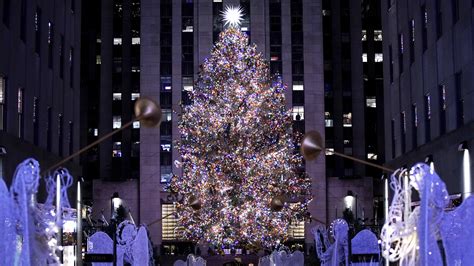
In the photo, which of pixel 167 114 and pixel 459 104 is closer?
pixel 459 104

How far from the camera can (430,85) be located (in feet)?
139

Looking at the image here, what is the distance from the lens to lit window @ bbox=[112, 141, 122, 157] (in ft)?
275

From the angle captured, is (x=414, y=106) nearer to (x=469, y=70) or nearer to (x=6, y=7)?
(x=469, y=70)

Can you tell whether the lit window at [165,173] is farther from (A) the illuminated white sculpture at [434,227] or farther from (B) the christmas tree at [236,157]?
(A) the illuminated white sculpture at [434,227]

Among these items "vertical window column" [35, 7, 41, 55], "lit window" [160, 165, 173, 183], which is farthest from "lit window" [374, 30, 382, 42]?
"vertical window column" [35, 7, 41, 55]

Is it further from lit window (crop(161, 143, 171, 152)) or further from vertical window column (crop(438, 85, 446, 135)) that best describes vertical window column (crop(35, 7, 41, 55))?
lit window (crop(161, 143, 171, 152))

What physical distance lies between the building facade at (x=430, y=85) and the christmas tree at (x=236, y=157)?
6836 millimetres

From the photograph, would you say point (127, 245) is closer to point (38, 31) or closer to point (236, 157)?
point (38, 31)

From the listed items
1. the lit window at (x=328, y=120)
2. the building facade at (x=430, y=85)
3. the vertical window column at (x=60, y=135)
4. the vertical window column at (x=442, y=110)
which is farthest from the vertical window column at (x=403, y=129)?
the lit window at (x=328, y=120)

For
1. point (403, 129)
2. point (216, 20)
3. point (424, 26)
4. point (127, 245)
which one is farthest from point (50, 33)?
point (216, 20)

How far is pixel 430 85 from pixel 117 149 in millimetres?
46481

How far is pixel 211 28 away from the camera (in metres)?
79.9

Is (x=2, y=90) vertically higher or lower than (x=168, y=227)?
higher

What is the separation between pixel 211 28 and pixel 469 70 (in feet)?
154
